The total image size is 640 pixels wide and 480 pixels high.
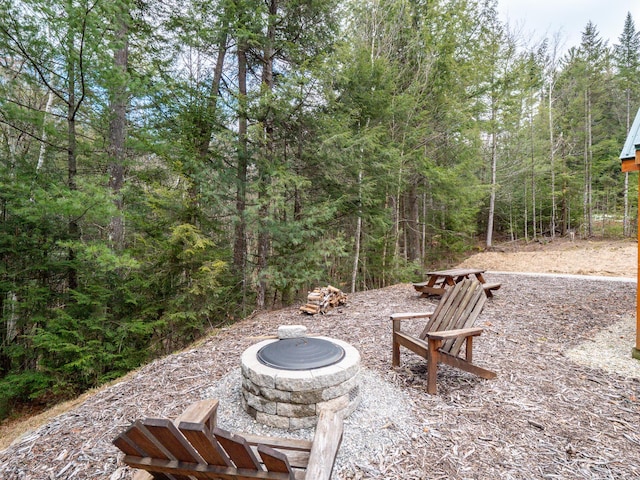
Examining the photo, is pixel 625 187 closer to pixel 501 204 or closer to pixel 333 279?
pixel 501 204

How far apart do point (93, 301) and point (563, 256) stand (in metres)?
14.1

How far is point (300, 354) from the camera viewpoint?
262cm

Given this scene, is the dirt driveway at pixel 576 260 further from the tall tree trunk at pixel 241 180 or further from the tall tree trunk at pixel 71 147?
the tall tree trunk at pixel 71 147

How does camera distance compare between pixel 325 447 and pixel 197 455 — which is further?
pixel 325 447

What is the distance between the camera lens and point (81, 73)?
4.63m

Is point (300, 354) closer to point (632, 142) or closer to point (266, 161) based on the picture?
point (266, 161)

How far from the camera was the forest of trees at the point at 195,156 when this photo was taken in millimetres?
4707

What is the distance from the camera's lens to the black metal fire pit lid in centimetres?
244

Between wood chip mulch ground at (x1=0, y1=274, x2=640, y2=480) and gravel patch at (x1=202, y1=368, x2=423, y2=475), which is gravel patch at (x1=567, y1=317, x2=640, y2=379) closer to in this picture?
wood chip mulch ground at (x1=0, y1=274, x2=640, y2=480)

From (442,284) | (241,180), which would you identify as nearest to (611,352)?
(442,284)

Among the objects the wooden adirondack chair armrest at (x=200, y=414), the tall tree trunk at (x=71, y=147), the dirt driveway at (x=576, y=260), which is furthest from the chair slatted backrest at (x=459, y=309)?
the dirt driveway at (x=576, y=260)

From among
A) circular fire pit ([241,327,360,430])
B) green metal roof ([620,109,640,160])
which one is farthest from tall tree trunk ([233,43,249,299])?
green metal roof ([620,109,640,160])

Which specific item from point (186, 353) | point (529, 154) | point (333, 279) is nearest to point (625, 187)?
point (529, 154)

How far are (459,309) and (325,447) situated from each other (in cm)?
234
